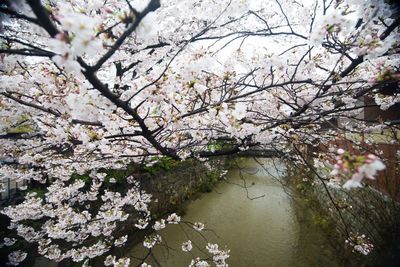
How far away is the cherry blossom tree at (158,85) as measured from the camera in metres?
0.89

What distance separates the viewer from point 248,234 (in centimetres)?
495

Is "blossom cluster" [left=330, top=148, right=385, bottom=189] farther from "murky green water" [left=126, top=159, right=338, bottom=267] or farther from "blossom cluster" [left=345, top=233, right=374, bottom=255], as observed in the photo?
"blossom cluster" [left=345, top=233, right=374, bottom=255]

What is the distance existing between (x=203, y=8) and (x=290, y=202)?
305 inches

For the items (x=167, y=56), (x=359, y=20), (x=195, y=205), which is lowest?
(x=195, y=205)

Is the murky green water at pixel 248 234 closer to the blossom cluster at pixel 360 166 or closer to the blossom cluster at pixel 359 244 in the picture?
the blossom cluster at pixel 359 244

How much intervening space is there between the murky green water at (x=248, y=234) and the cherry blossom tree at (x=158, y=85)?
141cm

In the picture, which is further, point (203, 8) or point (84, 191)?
point (84, 191)

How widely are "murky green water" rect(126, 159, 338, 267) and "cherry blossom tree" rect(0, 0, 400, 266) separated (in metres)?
1.41

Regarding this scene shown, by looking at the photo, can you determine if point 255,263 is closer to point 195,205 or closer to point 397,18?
point 195,205

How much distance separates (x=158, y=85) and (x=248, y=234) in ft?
17.9

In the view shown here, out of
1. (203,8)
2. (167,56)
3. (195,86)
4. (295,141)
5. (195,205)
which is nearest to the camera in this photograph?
(195,86)

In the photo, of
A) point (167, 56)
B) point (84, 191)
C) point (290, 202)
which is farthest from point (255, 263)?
point (167, 56)

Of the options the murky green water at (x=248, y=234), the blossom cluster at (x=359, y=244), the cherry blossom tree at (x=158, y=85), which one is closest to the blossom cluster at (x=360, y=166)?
the cherry blossom tree at (x=158, y=85)

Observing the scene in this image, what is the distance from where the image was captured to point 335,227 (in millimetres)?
4664
